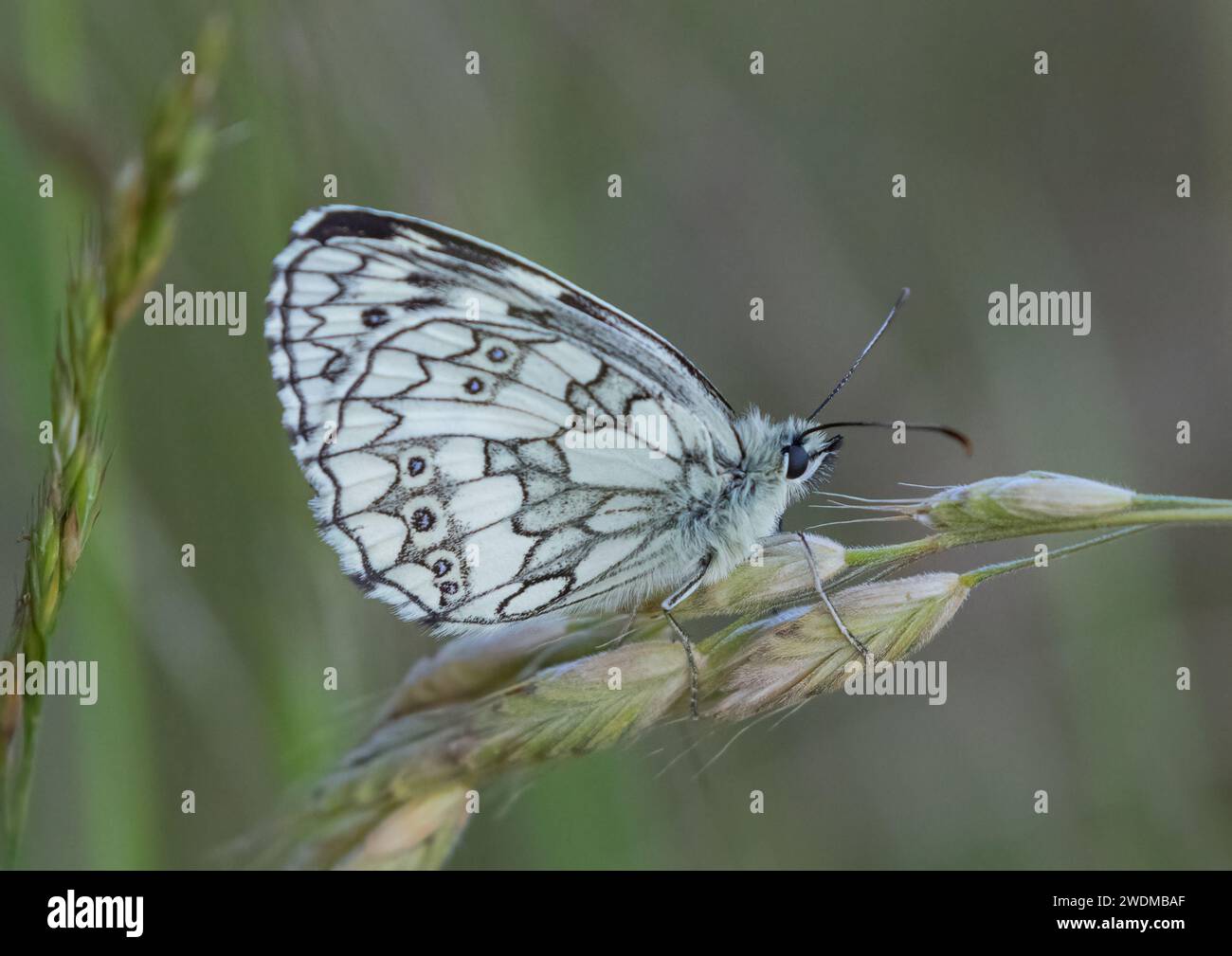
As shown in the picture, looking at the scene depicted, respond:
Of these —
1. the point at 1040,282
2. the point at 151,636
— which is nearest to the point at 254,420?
the point at 151,636

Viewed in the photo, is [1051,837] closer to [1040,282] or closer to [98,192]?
[1040,282]
